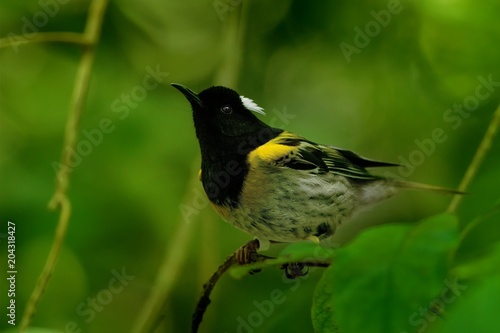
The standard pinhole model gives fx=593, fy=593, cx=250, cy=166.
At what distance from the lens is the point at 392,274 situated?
1.26ft

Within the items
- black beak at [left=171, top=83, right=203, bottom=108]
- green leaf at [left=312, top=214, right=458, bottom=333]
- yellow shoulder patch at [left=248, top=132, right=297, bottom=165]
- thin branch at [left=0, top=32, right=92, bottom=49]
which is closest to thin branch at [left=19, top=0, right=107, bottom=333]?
thin branch at [left=0, top=32, right=92, bottom=49]

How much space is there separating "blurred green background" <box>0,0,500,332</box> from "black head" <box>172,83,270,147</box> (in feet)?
0.18

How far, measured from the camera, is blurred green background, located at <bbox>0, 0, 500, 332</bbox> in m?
0.88

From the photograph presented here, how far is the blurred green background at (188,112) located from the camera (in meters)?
0.88

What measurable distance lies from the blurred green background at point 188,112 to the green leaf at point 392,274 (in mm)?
440

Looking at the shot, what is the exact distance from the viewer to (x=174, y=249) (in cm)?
84

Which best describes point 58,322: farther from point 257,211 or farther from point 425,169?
point 425,169

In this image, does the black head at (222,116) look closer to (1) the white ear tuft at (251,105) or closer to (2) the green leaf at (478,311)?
(1) the white ear tuft at (251,105)

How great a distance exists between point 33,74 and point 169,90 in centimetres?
23

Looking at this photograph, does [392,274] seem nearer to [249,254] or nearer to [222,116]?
[249,254]

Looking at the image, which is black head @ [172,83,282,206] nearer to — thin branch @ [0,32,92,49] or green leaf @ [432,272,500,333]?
thin branch @ [0,32,92,49]

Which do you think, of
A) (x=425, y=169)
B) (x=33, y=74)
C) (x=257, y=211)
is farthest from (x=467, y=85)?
(x=33, y=74)

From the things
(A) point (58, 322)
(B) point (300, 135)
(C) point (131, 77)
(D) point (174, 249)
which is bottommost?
(A) point (58, 322)

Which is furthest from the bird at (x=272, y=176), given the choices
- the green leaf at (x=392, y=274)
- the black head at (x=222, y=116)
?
the green leaf at (x=392, y=274)
